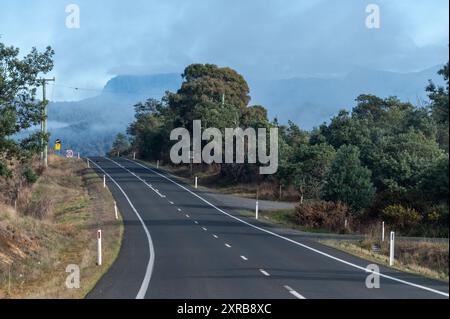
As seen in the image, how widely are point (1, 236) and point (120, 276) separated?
11329 mm

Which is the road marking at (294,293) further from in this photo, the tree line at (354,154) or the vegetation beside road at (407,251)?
the vegetation beside road at (407,251)

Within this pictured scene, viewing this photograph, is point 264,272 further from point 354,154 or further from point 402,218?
point 354,154

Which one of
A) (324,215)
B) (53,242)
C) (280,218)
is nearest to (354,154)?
(324,215)

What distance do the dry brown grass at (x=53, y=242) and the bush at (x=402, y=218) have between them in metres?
15.7

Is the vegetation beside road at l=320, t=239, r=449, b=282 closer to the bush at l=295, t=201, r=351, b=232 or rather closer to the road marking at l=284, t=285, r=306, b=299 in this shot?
the bush at l=295, t=201, r=351, b=232

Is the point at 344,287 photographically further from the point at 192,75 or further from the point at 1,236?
the point at 192,75

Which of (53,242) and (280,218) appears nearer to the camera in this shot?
(53,242)

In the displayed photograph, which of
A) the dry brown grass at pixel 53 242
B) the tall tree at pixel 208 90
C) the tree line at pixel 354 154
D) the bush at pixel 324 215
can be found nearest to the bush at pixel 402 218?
the tree line at pixel 354 154

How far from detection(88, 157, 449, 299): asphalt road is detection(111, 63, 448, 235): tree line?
3.85 meters

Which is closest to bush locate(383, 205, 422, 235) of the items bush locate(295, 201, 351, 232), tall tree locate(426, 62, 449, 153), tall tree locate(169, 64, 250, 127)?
bush locate(295, 201, 351, 232)

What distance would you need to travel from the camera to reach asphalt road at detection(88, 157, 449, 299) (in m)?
14.1

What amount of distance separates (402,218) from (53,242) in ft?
65.3

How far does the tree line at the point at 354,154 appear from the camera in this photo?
38.8 meters

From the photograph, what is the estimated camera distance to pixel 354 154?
141ft
